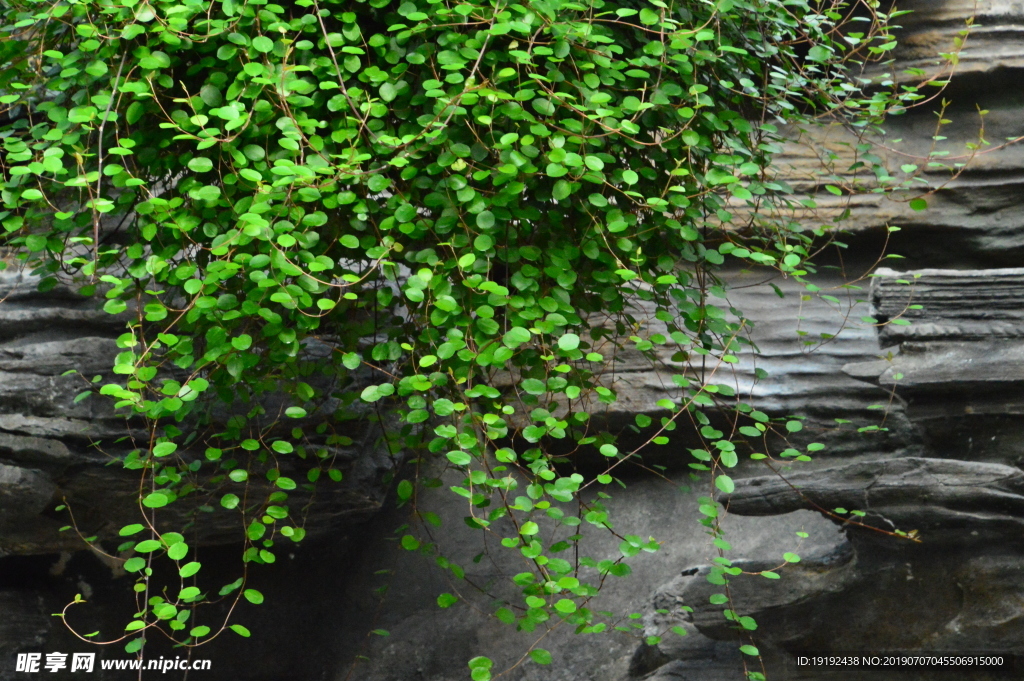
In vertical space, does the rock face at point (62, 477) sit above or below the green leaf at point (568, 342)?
below

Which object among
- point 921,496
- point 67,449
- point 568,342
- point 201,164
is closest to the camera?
point 568,342

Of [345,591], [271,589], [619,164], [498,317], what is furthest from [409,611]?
[619,164]

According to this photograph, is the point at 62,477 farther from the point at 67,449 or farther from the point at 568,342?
the point at 568,342

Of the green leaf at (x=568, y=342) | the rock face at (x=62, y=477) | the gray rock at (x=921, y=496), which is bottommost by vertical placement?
the rock face at (x=62, y=477)

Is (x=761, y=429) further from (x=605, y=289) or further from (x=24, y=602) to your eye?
(x=24, y=602)

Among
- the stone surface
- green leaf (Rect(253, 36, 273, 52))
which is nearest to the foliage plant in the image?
green leaf (Rect(253, 36, 273, 52))

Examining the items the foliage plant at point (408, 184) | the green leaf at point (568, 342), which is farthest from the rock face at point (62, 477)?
the green leaf at point (568, 342)

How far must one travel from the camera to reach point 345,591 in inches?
127

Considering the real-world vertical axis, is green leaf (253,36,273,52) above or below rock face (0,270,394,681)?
above

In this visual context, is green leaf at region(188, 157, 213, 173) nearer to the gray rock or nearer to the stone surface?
the stone surface

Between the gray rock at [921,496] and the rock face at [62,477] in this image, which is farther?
the rock face at [62,477]

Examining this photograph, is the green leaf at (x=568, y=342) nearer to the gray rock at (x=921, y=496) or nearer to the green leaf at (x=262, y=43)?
the green leaf at (x=262, y=43)

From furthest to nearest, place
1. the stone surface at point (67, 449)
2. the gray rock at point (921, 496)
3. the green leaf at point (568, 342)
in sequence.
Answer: the stone surface at point (67, 449)
the gray rock at point (921, 496)
the green leaf at point (568, 342)

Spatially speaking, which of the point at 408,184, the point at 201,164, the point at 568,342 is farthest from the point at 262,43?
the point at 568,342
